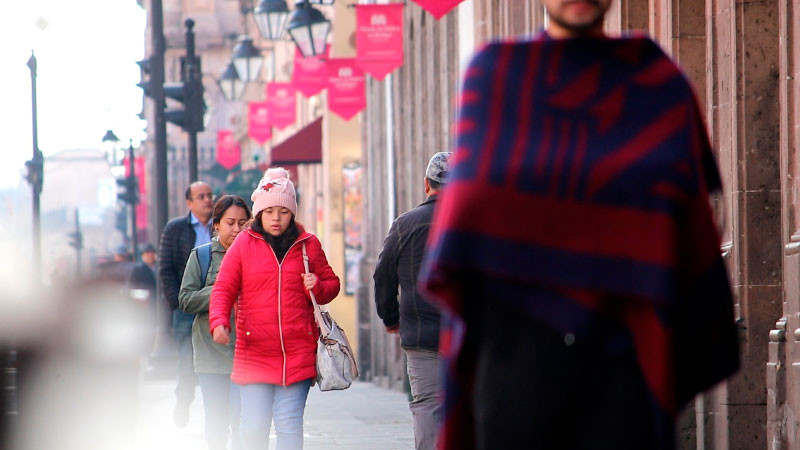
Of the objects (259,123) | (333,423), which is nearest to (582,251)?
(333,423)

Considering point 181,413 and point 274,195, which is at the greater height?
point 274,195

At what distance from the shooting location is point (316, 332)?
8977 millimetres

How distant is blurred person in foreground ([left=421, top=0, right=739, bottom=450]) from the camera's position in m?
3.49

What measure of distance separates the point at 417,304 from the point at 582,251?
5.23 m

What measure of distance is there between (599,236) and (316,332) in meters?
5.53

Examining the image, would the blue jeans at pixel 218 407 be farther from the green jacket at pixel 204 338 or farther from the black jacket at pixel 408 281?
the black jacket at pixel 408 281

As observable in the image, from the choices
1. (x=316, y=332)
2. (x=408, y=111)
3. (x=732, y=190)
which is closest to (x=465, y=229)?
(x=316, y=332)

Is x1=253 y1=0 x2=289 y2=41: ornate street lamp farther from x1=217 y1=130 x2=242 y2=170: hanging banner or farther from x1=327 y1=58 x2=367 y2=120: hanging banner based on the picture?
x1=217 y1=130 x2=242 y2=170: hanging banner

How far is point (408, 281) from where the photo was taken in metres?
8.79

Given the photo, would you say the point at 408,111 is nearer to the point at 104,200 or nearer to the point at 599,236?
the point at 599,236

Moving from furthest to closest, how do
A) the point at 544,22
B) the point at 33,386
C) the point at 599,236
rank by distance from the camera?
the point at 33,386 < the point at 544,22 < the point at 599,236

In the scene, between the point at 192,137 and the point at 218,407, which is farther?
the point at 192,137

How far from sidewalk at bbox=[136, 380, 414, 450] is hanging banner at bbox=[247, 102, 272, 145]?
48.4ft

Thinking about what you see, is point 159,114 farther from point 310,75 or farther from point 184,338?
point 184,338
